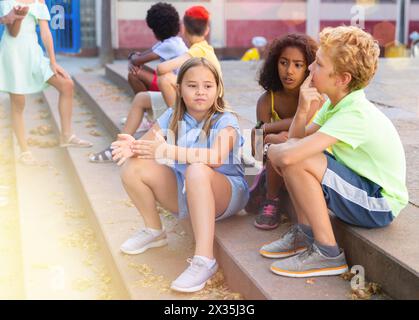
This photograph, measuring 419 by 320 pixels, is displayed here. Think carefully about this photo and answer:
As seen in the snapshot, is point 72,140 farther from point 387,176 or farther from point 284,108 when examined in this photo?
point 387,176

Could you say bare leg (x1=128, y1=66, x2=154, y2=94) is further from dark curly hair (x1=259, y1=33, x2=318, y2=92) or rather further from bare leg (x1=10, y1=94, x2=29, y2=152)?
dark curly hair (x1=259, y1=33, x2=318, y2=92)

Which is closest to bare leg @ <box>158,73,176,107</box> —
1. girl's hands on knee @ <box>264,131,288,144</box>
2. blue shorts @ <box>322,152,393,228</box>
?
girl's hands on knee @ <box>264,131,288,144</box>

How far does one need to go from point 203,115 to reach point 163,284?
89cm

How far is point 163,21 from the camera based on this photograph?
18.4ft

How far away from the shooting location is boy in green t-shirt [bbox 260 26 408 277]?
3061 mm

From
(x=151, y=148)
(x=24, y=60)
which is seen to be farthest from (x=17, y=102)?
(x=151, y=148)

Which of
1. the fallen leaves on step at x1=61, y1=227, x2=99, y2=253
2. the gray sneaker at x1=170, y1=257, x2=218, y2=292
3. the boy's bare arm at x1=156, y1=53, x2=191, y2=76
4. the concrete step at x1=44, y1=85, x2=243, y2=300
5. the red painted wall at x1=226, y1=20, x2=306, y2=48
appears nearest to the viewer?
the gray sneaker at x1=170, y1=257, x2=218, y2=292

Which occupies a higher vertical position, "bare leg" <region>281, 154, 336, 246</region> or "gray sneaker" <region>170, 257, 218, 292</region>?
"bare leg" <region>281, 154, 336, 246</region>

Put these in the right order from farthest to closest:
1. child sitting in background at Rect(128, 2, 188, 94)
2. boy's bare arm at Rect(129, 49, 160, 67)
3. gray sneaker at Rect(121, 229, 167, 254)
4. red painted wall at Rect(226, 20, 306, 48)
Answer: red painted wall at Rect(226, 20, 306, 48) < boy's bare arm at Rect(129, 49, 160, 67) < child sitting in background at Rect(128, 2, 188, 94) < gray sneaker at Rect(121, 229, 167, 254)

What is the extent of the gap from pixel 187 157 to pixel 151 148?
18 centimetres

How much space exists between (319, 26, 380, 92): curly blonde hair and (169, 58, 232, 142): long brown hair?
0.67m

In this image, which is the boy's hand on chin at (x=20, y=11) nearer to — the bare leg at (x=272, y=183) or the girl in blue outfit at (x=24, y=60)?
the girl in blue outfit at (x=24, y=60)

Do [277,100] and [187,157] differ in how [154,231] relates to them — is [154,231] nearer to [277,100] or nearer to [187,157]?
[187,157]

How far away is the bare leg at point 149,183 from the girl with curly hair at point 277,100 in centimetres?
46
